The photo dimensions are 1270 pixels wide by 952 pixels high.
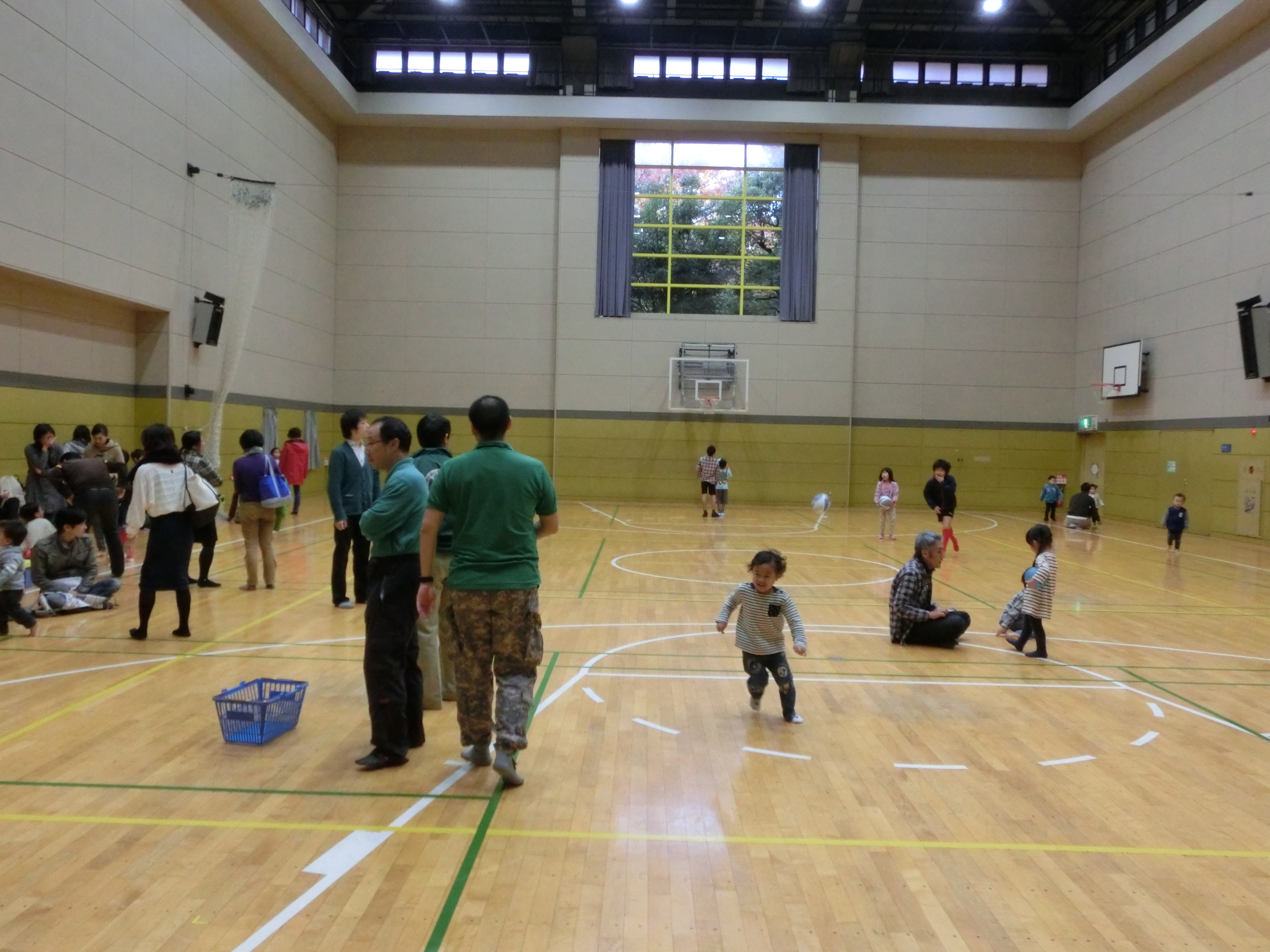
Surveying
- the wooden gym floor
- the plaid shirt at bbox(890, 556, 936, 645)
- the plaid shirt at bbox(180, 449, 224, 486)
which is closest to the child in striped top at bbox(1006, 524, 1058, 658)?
the wooden gym floor

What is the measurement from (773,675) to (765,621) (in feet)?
1.48

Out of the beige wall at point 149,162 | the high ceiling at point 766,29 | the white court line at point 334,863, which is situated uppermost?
the high ceiling at point 766,29

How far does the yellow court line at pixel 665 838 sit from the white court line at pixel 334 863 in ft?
0.23

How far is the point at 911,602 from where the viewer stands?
798 centimetres

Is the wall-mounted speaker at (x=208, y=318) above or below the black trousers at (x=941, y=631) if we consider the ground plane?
above

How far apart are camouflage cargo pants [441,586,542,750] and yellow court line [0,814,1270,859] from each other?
56cm

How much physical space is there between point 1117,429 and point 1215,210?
595cm

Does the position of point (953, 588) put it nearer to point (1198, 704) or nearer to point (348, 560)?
point (1198, 704)

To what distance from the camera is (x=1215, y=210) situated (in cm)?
1934

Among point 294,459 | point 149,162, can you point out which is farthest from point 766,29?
point 294,459

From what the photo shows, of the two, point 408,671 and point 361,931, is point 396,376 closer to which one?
point 408,671

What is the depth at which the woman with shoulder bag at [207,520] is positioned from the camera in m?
9.23

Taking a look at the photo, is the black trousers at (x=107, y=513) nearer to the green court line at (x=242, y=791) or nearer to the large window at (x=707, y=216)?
A: the green court line at (x=242, y=791)

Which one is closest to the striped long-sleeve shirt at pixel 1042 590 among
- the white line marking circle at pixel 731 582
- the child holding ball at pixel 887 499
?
the white line marking circle at pixel 731 582
